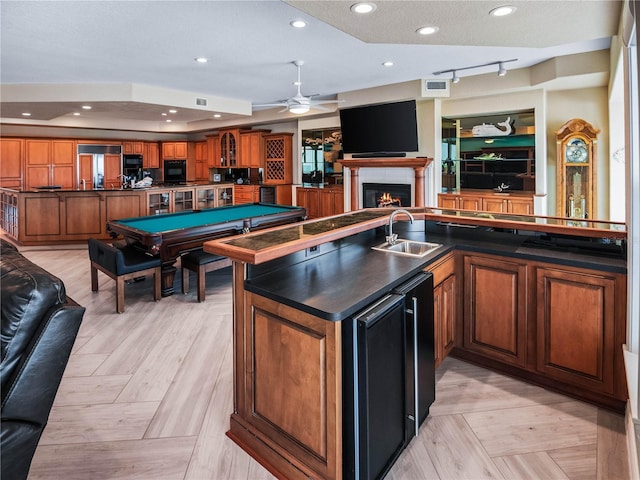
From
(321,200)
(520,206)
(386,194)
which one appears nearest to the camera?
(520,206)

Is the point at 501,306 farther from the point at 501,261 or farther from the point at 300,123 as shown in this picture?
the point at 300,123

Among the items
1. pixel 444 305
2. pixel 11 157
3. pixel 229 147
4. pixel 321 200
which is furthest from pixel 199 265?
pixel 11 157

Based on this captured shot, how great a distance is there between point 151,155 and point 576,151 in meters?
10.2

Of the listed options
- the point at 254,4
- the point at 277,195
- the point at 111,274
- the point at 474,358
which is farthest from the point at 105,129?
the point at 474,358

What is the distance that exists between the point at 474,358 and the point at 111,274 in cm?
350

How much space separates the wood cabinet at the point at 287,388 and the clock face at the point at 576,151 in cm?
527

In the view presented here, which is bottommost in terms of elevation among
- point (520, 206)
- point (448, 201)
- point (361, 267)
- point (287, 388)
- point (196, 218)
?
point (287, 388)

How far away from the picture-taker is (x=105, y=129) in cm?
1045

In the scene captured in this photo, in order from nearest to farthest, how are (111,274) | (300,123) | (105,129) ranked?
(111,274) < (300,123) < (105,129)

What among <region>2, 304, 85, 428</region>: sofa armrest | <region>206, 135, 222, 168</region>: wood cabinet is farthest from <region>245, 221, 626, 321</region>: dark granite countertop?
<region>206, 135, 222, 168</region>: wood cabinet

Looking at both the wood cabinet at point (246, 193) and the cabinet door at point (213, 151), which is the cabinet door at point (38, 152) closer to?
the cabinet door at point (213, 151)

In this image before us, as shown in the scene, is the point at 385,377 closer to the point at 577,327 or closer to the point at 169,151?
the point at 577,327

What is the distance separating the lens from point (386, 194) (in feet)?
24.0

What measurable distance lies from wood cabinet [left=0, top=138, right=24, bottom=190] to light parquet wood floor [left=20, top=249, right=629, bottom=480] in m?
8.53
